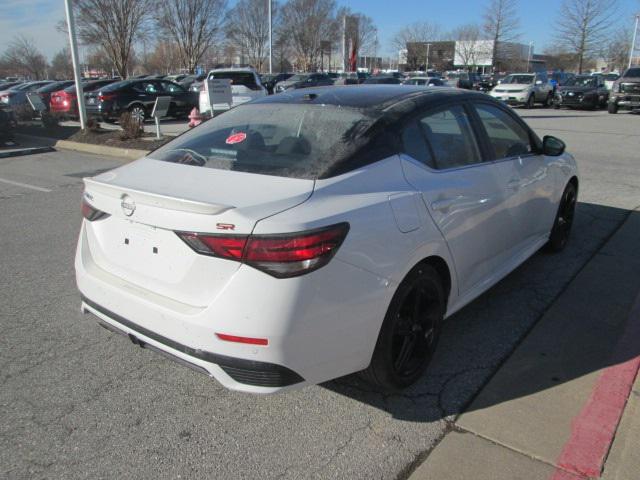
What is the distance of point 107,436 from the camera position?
2.57 meters

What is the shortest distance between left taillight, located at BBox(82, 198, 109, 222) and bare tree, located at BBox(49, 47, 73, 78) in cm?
8850

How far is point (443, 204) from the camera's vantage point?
9.49 ft

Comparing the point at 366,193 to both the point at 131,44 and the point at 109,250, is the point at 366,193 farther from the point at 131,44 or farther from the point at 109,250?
the point at 131,44

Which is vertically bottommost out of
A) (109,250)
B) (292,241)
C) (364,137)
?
(109,250)

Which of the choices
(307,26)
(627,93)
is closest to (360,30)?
(307,26)

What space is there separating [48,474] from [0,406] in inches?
27.3

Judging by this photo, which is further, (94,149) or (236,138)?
(94,149)

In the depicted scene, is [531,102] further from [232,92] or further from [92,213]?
[92,213]

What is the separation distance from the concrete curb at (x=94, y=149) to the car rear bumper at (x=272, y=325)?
367 inches

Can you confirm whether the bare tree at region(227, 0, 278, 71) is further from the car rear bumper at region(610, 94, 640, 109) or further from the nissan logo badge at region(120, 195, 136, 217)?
the nissan logo badge at region(120, 195, 136, 217)

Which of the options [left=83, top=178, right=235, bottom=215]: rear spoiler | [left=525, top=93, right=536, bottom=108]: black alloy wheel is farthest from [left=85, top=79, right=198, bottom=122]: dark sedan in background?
[left=525, top=93, right=536, bottom=108]: black alloy wheel

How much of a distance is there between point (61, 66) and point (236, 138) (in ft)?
306

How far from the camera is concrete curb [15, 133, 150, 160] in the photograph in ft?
37.8

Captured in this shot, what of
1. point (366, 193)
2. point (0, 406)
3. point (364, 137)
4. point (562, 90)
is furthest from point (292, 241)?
point (562, 90)
